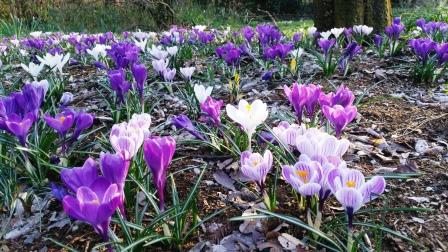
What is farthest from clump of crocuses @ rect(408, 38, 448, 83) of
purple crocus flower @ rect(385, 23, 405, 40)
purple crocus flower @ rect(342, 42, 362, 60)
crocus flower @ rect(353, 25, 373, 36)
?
crocus flower @ rect(353, 25, 373, 36)

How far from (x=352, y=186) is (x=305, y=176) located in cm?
13

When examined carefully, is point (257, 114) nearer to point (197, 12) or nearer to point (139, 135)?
point (139, 135)

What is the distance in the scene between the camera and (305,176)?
121cm

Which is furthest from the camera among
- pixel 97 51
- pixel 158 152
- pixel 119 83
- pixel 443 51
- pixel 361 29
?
pixel 361 29

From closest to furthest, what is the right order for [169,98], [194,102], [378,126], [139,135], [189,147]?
1. [139,135]
2. [189,147]
3. [378,126]
4. [194,102]
5. [169,98]

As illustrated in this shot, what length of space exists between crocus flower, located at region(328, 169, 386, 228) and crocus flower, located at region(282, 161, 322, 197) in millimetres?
41

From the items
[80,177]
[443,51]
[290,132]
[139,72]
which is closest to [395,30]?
[443,51]

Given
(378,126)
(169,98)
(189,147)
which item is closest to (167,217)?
(189,147)

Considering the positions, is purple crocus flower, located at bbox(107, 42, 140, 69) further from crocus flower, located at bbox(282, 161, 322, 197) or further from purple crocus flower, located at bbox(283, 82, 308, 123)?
crocus flower, located at bbox(282, 161, 322, 197)

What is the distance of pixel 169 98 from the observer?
3004 millimetres

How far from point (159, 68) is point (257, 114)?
1331 millimetres

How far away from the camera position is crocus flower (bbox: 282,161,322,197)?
46.1 inches

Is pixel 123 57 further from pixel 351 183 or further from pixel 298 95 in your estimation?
pixel 351 183

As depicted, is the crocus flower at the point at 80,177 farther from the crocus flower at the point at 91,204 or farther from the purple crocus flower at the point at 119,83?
the purple crocus flower at the point at 119,83
